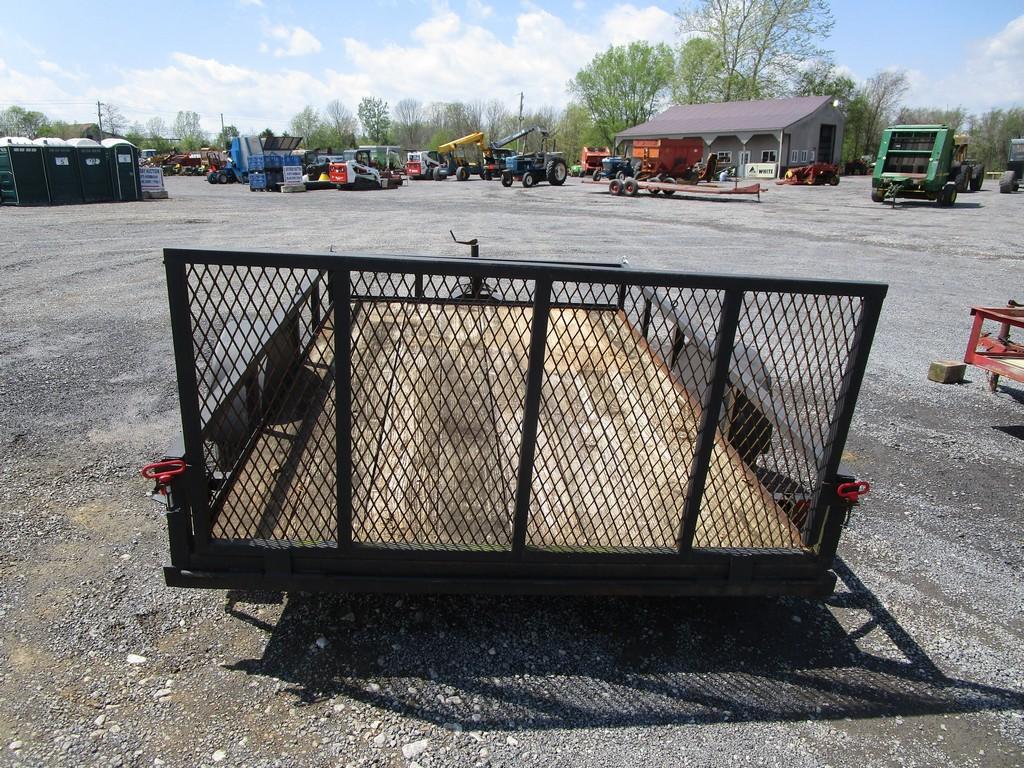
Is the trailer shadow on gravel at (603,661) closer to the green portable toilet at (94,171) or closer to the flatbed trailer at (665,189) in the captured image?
the green portable toilet at (94,171)

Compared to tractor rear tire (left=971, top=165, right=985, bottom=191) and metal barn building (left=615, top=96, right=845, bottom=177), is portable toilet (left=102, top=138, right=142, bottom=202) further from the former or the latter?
metal barn building (left=615, top=96, right=845, bottom=177)

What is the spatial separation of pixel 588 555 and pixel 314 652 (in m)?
1.15

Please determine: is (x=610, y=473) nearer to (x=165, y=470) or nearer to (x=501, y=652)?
(x=501, y=652)

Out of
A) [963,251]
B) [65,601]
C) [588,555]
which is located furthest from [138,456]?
[963,251]

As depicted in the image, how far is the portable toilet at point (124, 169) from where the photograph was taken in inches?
982

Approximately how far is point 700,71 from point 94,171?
181 ft

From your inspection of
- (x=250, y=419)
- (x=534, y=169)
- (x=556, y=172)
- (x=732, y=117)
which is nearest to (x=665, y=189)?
(x=534, y=169)

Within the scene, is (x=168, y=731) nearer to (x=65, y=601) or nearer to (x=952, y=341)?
(x=65, y=601)

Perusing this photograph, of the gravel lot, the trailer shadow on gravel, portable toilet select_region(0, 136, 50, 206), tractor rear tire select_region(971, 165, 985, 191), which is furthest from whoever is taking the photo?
tractor rear tire select_region(971, 165, 985, 191)

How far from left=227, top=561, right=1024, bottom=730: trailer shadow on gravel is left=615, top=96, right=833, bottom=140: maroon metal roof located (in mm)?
52041

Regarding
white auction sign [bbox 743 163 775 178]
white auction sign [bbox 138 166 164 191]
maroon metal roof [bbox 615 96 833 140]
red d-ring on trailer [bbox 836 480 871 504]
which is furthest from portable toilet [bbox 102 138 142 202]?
white auction sign [bbox 743 163 775 178]

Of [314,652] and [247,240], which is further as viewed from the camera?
[247,240]

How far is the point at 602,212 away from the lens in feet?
73.7

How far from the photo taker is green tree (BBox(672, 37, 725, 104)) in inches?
2457
